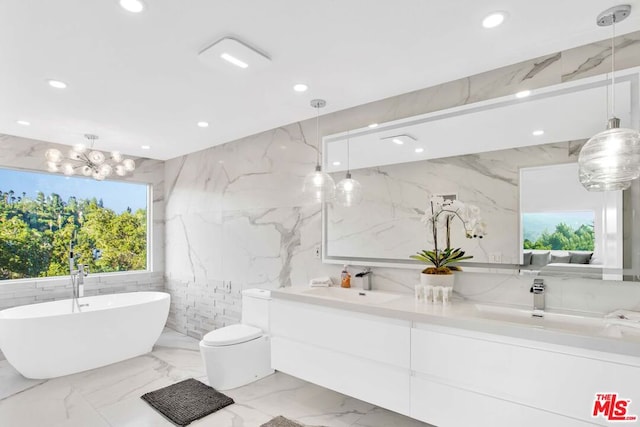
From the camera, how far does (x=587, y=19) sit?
1825mm

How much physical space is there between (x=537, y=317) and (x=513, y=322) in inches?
6.3

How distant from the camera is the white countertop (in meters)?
1.53

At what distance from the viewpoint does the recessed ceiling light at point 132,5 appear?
1694 millimetres

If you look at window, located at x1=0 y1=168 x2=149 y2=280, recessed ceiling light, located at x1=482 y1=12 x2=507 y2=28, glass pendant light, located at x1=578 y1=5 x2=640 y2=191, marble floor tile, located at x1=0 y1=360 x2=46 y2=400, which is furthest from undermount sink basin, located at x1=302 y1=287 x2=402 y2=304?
window, located at x1=0 y1=168 x2=149 y2=280

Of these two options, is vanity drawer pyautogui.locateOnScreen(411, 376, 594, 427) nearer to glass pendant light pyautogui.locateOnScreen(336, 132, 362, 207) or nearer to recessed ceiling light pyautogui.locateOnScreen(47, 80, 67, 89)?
glass pendant light pyautogui.locateOnScreen(336, 132, 362, 207)

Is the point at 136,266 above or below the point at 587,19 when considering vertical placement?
below

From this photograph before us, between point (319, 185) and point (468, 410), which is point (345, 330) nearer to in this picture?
point (468, 410)

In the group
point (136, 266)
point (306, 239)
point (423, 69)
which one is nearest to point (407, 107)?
point (423, 69)

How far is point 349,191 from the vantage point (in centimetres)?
304

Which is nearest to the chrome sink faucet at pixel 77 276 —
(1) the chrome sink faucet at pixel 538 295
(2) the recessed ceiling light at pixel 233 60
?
(2) the recessed ceiling light at pixel 233 60

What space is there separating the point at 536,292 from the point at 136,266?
202 inches

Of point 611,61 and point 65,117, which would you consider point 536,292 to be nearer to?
point 611,61

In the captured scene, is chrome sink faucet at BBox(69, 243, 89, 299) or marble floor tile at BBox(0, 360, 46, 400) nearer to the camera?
marble floor tile at BBox(0, 360, 46, 400)

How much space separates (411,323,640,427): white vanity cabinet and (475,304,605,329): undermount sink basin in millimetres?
278
